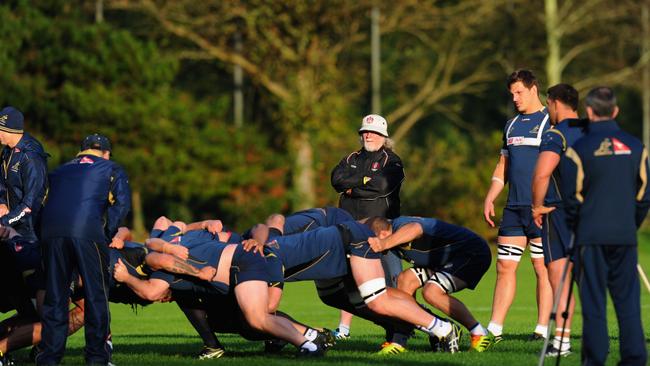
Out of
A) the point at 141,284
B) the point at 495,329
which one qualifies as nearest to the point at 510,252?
the point at 495,329

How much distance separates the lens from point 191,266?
11586 millimetres

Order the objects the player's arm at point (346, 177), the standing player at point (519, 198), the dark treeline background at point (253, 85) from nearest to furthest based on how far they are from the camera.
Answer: the standing player at point (519, 198) → the player's arm at point (346, 177) → the dark treeline background at point (253, 85)

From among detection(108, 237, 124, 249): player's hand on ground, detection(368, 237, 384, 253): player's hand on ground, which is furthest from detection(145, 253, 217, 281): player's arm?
detection(368, 237, 384, 253): player's hand on ground

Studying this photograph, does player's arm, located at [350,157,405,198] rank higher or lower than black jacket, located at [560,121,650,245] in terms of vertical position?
lower

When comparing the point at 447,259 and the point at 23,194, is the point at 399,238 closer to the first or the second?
the point at 447,259

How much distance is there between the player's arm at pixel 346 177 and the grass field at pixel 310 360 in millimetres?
1554

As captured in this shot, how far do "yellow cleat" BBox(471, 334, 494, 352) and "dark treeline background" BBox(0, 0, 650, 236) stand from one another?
26669 millimetres

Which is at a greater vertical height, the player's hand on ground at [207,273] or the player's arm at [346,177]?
the player's arm at [346,177]

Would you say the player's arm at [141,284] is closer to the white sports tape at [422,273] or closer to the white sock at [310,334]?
the white sock at [310,334]

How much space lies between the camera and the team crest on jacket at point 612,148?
945 centimetres

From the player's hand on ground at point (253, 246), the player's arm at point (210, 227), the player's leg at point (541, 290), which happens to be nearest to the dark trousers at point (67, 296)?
the player's hand on ground at point (253, 246)

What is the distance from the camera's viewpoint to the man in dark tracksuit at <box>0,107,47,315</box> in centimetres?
1173

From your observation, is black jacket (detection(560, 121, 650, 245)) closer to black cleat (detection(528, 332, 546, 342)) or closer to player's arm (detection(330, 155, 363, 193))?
black cleat (detection(528, 332, 546, 342))

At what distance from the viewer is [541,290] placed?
13023 millimetres
